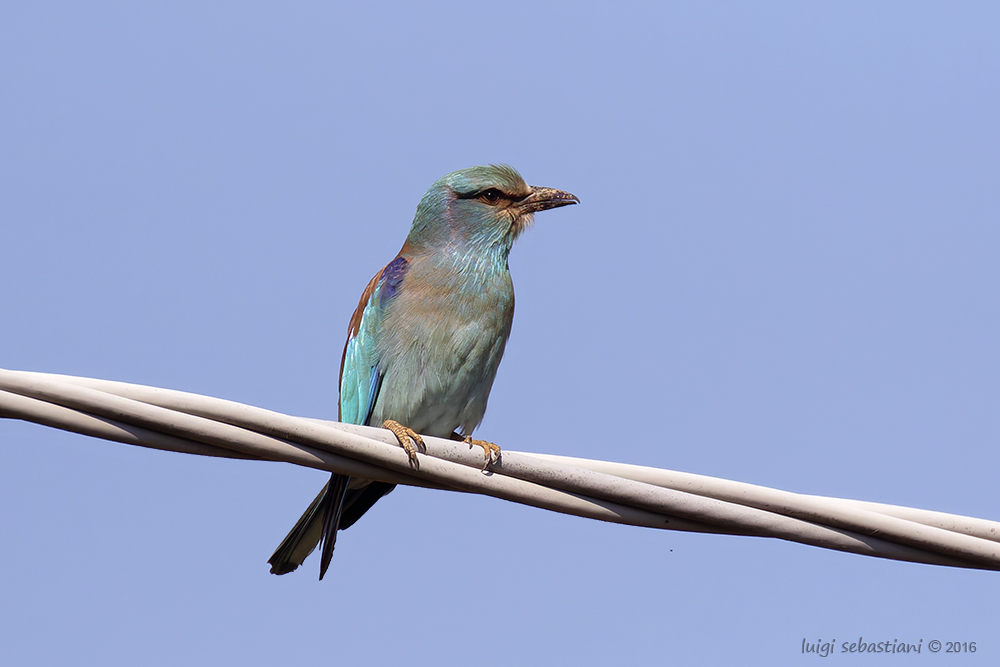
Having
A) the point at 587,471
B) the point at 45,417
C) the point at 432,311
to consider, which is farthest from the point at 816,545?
the point at 432,311

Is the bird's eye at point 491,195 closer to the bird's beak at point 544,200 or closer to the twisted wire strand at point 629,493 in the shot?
the bird's beak at point 544,200

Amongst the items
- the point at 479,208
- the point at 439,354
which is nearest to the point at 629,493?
the point at 439,354

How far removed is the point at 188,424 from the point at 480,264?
2986 mm

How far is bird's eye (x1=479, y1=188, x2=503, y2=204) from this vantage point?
19.5 feet

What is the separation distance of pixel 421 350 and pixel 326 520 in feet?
2.97

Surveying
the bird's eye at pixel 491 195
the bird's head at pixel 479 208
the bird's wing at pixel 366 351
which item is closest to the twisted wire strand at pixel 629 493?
the bird's wing at pixel 366 351

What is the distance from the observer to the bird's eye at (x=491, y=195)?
5.94 metres

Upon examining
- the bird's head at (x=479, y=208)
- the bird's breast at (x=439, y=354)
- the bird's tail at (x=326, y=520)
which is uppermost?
the bird's head at (x=479, y=208)

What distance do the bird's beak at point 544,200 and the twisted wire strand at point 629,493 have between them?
300 cm

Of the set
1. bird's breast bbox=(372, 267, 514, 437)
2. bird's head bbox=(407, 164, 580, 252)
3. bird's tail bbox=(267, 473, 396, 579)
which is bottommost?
bird's tail bbox=(267, 473, 396, 579)

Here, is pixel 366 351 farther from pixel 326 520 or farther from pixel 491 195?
pixel 491 195

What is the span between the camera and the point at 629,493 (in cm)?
304

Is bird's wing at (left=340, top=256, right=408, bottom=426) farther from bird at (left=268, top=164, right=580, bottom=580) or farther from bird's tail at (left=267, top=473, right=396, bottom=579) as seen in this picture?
bird's tail at (left=267, top=473, right=396, bottom=579)

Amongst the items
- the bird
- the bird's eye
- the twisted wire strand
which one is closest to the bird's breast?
the bird
